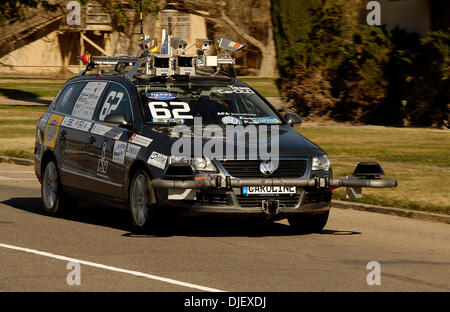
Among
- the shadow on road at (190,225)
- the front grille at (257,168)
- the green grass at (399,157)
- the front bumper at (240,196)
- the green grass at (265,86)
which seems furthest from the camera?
the green grass at (265,86)

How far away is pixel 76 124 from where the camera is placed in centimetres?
1305

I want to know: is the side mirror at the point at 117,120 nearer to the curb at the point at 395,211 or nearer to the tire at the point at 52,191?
the tire at the point at 52,191

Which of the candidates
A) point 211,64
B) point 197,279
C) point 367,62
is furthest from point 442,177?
point 367,62

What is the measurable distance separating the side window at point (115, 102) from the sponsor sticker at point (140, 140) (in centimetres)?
50

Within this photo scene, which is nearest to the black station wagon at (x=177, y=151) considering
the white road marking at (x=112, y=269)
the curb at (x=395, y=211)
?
the white road marking at (x=112, y=269)

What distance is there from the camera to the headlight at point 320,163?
442 inches

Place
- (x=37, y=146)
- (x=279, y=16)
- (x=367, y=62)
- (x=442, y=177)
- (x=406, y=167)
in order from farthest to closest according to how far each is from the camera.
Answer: (x=279, y=16)
(x=367, y=62)
(x=406, y=167)
(x=442, y=177)
(x=37, y=146)

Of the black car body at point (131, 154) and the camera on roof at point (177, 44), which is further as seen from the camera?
the camera on roof at point (177, 44)

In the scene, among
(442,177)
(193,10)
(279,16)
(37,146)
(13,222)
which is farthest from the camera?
(193,10)

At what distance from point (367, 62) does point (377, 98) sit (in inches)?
40.0

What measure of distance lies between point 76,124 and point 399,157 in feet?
27.9

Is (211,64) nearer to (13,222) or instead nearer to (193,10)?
(13,222)

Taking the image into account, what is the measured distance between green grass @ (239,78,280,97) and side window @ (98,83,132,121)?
2672 centimetres

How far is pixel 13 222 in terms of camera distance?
12578 millimetres
